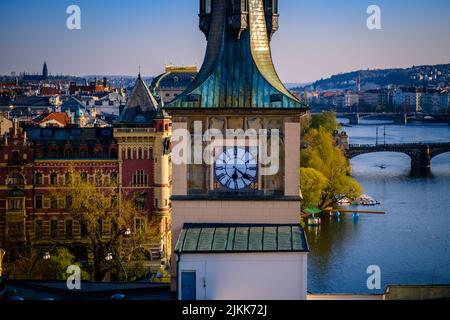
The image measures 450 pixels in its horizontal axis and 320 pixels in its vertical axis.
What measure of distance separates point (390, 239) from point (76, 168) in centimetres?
828

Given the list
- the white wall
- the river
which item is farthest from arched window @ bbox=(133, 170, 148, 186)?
the white wall

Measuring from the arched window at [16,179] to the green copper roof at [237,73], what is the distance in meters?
15.1

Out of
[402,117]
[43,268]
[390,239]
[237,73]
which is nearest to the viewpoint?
[237,73]

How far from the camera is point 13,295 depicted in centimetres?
682

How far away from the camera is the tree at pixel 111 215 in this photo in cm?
1877

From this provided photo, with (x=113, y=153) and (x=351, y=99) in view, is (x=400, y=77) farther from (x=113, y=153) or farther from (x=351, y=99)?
(x=113, y=153)

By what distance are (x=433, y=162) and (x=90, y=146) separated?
94.1 feet

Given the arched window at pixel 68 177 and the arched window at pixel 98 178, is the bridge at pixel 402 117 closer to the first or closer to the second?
the arched window at pixel 98 178

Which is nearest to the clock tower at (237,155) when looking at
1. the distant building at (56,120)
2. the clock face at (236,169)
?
the clock face at (236,169)

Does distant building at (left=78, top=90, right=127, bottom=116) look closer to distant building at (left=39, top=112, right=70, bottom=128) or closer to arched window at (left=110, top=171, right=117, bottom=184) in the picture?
distant building at (left=39, top=112, right=70, bottom=128)

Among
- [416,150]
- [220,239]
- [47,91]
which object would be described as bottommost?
[416,150]

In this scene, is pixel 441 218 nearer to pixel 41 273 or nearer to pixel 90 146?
pixel 90 146

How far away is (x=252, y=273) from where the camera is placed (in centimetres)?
651

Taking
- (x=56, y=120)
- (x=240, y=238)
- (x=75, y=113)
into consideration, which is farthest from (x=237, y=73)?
(x=75, y=113)
